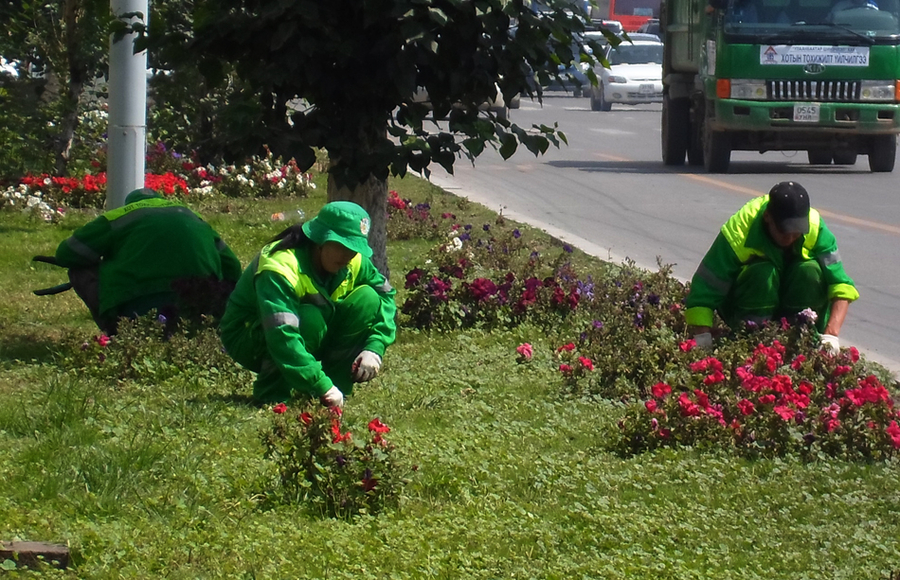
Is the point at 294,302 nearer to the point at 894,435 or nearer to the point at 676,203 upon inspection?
the point at 894,435

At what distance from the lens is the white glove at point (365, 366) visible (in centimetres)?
588

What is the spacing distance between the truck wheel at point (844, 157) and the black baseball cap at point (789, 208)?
509 inches

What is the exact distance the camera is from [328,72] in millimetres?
7074

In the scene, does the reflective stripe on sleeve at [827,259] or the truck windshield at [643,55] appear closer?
the reflective stripe on sleeve at [827,259]

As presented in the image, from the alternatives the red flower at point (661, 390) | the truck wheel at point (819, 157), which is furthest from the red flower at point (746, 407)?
the truck wheel at point (819, 157)

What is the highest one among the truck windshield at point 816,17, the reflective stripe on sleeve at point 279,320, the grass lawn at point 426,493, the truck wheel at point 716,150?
the truck windshield at point 816,17

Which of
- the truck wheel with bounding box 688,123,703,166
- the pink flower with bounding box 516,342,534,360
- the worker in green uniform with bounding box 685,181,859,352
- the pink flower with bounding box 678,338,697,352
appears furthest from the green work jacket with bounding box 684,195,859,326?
the truck wheel with bounding box 688,123,703,166

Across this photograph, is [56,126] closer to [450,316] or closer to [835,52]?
[450,316]

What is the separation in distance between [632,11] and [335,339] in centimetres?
4751

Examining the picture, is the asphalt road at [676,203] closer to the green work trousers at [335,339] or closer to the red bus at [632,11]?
the green work trousers at [335,339]

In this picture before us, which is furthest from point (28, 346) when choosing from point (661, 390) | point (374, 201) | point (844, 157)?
point (844, 157)

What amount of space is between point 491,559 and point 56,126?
1039 cm

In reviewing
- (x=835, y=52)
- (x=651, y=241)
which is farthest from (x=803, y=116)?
(x=651, y=241)

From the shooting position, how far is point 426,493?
482cm
